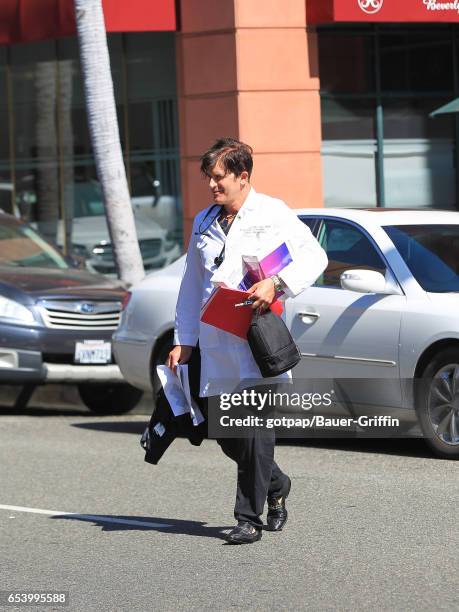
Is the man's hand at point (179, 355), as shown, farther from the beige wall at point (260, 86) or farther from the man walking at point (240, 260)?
the beige wall at point (260, 86)

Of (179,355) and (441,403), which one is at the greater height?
(179,355)

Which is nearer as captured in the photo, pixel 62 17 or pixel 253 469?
pixel 253 469

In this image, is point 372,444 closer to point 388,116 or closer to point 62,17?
point 62,17

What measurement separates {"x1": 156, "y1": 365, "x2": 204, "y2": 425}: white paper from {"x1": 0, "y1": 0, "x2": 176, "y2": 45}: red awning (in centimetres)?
1169

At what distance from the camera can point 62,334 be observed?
42.2 ft

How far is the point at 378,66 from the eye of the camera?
19766 mm

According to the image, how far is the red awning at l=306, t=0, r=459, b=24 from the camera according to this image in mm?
17969

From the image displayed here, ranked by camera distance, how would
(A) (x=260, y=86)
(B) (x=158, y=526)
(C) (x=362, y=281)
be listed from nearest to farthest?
(B) (x=158, y=526)
(C) (x=362, y=281)
(A) (x=260, y=86)

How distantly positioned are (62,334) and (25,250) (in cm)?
193

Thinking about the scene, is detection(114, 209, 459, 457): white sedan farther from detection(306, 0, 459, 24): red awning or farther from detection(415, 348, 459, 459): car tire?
detection(306, 0, 459, 24): red awning

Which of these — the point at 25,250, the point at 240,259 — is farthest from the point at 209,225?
the point at 25,250

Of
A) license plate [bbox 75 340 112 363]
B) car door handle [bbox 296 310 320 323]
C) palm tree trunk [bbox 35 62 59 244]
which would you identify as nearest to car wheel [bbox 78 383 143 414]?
license plate [bbox 75 340 112 363]

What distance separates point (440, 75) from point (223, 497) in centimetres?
1273

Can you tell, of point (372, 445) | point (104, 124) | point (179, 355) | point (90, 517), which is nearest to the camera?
point (179, 355)
